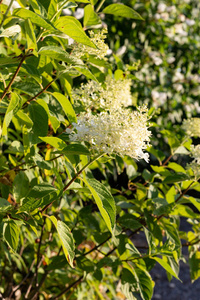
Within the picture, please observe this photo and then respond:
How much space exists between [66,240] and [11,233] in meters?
0.19

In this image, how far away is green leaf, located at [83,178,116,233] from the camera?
0.97 meters

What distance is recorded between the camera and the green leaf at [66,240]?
1.06m

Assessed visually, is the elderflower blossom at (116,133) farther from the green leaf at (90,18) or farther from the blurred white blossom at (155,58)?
the blurred white blossom at (155,58)

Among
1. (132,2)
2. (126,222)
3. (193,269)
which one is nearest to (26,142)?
(126,222)

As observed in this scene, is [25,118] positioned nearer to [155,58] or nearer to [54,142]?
[54,142]

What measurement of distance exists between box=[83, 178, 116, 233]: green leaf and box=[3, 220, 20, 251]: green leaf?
307mm

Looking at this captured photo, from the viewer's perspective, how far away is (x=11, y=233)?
1.16 meters

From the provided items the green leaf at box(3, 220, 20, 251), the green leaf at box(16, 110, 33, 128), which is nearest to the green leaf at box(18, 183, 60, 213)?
the green leaf at box(3, 220, 20, 251)

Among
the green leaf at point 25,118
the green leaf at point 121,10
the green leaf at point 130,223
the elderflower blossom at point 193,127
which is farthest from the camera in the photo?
the elderflower blossom at point 193,127

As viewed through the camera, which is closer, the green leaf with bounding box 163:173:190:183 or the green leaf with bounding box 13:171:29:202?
the green leaf with bounding box 13:171:29:202

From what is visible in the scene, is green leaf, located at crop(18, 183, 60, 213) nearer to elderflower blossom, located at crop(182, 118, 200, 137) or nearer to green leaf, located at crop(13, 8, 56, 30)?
green leaf, located at crop(13, 8, 56, 30)

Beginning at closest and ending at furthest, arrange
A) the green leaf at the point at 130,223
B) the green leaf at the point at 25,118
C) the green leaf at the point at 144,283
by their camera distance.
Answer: the green leaf at the point at 25,118, the green leaf at the point at 144,283, the green leaf at the point at 130,223

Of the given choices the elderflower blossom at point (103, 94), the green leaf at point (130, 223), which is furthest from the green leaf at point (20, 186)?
the green leaf at point (130, 223)

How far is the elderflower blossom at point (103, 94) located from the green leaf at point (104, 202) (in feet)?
1.10
